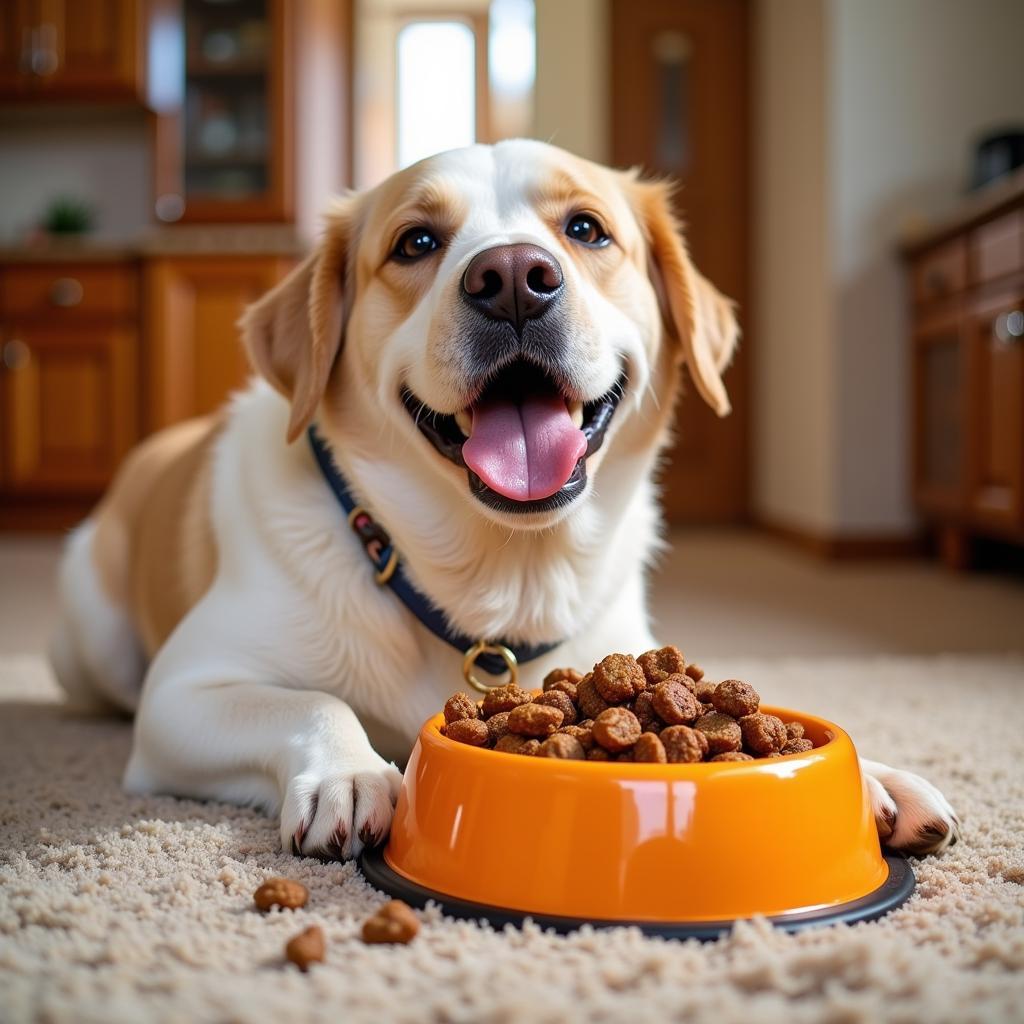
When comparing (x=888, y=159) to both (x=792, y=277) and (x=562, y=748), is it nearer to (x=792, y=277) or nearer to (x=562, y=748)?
(x=792, y=277)

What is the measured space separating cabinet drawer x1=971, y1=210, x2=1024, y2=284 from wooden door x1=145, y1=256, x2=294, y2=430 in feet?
9.63

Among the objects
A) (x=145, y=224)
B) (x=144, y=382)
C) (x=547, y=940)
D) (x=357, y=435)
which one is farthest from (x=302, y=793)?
(x=145, y=224)

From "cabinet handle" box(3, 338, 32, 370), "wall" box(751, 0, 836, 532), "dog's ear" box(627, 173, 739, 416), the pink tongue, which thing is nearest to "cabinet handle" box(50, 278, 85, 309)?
"cabinet handle" box(3, 338, 32, 370)

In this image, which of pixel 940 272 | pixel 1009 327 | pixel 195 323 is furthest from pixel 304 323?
pixel 195 323

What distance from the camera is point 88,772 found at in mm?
1561

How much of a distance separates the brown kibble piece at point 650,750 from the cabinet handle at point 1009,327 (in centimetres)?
292

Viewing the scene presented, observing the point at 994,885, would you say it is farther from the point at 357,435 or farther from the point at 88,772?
the point at 88,772

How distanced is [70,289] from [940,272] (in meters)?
3.76

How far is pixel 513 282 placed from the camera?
4.33ft

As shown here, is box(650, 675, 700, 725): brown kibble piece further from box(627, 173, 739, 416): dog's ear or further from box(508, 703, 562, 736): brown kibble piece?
box(627, 173, 739, 416): dog's ear

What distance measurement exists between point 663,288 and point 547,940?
106cm

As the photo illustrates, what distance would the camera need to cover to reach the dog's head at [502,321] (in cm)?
135

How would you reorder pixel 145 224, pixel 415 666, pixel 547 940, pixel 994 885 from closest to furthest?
pixel 547 940
pixel 994 885
pixel 415 666
pixel 145 224

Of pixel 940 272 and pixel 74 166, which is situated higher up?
pixel 74 166
